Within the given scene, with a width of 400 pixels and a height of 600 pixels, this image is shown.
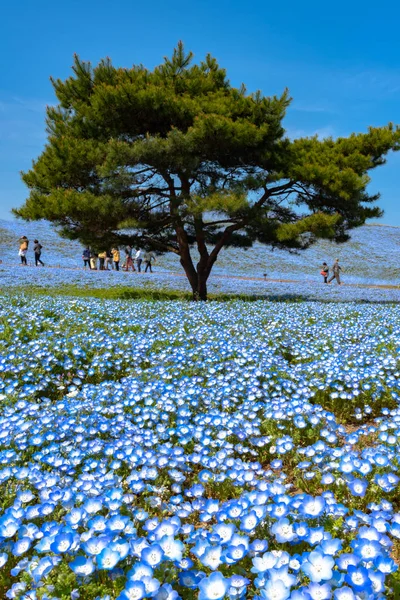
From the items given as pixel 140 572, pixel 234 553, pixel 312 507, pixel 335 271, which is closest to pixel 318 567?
pixel 234 553

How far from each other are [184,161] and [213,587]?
11885 millimetres

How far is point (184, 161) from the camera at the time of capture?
1257 centimetres

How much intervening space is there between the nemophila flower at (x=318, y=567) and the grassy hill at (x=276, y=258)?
28.9 meters

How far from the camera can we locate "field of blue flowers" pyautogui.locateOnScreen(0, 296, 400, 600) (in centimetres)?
188

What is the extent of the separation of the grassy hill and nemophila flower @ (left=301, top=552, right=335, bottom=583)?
28.9 m

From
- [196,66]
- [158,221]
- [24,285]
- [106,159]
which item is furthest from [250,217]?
[24,285]

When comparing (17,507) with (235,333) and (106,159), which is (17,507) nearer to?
(235,333)

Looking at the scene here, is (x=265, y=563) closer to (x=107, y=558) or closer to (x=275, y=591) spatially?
(x=275, y=591)

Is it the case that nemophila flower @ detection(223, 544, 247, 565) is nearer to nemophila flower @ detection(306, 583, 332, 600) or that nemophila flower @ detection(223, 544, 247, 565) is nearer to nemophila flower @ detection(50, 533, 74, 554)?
nemophila flower @ detection(306, 583, 332, 600)

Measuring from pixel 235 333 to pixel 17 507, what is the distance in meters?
5.19

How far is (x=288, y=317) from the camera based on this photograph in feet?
28.7

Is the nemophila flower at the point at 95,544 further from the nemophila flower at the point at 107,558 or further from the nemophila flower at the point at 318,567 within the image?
the nemophila flower at the point at 318,567

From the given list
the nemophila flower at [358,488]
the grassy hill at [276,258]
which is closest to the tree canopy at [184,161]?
the nemophila flower at [358,488]

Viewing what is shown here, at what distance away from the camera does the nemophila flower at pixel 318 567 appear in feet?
5.55
